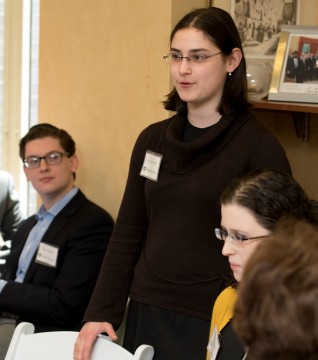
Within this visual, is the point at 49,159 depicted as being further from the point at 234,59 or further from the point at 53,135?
the point at 234,59

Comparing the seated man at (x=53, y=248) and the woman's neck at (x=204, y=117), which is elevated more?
the woman's neck at (x=204, y=117)

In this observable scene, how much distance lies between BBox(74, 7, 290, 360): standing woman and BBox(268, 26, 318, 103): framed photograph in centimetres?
56

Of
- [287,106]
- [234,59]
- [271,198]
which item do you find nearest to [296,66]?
[287,106]

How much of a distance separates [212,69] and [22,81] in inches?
99.1

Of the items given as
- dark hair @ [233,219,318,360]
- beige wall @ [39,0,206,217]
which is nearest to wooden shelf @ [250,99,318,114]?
beige wall @ [39,0,206,217]

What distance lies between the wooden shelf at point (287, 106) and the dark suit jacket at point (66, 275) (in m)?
0.81

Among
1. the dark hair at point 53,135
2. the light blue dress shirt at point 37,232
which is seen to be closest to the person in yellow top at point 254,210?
the light blue dress shirt at point 37,232

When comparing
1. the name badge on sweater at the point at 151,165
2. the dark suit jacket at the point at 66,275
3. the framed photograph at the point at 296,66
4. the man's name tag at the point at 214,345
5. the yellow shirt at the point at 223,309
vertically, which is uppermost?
the framed photograph at the point at 296,66

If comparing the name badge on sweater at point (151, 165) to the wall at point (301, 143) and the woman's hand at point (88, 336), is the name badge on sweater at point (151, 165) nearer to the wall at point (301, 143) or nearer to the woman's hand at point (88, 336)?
the woman's hand at point (88, 336)

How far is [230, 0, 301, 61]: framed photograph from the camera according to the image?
118 inches

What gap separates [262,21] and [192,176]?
115cm

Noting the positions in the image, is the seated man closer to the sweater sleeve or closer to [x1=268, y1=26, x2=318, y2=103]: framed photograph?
the sweater sleeve

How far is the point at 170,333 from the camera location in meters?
2.21

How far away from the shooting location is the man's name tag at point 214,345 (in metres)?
1.93
